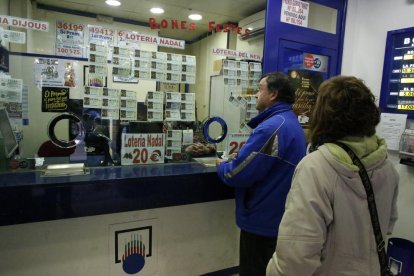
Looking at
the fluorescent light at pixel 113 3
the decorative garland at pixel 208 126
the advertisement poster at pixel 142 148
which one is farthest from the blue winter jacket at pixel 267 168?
the fluorescent light at pixel 113 3

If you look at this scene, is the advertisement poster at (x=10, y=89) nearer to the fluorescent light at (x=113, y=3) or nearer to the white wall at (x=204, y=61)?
the white wall at (x=204, y=61)

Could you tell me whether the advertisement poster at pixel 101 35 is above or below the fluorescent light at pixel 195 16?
below

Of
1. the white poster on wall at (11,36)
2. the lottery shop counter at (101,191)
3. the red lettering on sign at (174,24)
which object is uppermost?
the red lettering on sign at (174,24)

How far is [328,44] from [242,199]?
2087 mm

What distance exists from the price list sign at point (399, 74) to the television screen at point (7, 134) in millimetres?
3111

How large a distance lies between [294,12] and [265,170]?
69.7 inches

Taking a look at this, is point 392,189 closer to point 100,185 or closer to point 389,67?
point 100,185

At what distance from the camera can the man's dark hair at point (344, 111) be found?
3.41ft

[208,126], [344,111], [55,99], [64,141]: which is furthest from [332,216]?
[55,99]

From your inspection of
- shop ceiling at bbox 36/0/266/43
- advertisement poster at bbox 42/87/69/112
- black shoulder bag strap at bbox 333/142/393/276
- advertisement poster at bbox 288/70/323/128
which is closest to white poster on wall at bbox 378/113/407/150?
advertisement poster at bbox 288/70/323/128

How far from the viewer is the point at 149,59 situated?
2.26 meters

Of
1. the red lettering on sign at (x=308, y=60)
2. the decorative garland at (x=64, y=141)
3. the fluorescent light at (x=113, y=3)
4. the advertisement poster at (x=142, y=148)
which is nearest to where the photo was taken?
the decorative garland at (x=64, y=141)

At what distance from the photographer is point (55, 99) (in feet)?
7.02

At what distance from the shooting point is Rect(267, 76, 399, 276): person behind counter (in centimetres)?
101
